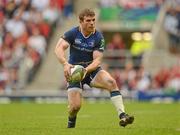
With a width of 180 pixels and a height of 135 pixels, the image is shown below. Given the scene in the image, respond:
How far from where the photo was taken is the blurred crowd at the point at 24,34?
32.5 m

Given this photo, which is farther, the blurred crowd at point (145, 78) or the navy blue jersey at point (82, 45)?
the blurred crowd at point (145, 78)

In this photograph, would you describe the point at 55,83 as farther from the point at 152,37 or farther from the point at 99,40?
the point at 99,40

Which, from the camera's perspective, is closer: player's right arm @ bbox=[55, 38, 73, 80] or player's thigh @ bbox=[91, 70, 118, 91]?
player's right arm @ bbox=[55, 38, 73, 80]

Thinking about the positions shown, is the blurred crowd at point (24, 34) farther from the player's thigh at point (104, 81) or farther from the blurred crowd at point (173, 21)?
the player's thigh at point (104, 81)

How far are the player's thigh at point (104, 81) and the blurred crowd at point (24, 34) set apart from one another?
59.2ft

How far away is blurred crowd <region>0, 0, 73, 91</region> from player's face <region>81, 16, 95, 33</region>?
18.2 metres

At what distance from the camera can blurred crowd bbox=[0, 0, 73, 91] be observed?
3250 cm

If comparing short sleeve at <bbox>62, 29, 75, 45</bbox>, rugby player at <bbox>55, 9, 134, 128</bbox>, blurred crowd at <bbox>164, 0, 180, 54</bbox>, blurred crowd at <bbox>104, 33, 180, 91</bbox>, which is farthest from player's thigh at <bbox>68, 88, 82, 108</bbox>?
blurred crowd at <bbox>164, 0, 180, 54</bbox>

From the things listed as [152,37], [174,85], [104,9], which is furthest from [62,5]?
[174,85]

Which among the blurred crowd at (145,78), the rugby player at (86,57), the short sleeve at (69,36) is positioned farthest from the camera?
the blurred crowd at (145,78)

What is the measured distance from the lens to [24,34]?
111 ft

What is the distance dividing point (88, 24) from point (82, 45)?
1.67ft

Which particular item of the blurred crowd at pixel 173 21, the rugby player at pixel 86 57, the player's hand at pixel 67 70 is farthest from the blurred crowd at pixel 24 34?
the player's hand at pixel 67 70

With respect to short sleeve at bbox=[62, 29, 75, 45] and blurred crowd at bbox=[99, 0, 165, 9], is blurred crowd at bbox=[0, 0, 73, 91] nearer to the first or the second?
blurred crowd at bbox=[99, 0, 165, 9]
